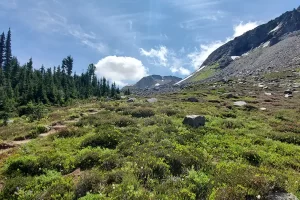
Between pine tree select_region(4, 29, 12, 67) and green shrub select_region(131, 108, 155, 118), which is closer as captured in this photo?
green shrub select_region(131, 108, 155, 118)

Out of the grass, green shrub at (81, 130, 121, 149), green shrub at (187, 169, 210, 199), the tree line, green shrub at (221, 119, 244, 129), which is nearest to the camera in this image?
the grass

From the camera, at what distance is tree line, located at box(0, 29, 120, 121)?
223 feet

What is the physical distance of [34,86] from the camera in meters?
74.4

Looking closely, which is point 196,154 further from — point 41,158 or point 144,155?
point 41,158

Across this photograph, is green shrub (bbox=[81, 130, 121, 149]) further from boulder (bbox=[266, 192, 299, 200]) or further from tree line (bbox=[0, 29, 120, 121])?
tree line (bbox=[0, 29, 120, 121])

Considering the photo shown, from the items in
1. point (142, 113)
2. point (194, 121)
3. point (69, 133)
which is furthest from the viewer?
point (142, 113)

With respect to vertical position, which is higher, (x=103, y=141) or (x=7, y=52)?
(x=7, y=52)

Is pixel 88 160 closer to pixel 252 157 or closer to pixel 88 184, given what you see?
pixel 88 184

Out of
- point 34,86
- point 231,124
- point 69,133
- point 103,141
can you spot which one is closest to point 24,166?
point 103,141

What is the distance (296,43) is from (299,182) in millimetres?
145232

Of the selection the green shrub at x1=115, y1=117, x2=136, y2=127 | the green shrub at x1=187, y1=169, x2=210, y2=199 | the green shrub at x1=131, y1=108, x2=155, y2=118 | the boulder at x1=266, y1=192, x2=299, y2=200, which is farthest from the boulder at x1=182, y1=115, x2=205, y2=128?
the boulder at x1=266, y1=192, x2=299, y2=200

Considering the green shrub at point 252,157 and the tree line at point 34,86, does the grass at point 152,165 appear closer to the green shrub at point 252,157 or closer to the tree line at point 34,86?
the green shrub at point 252,157

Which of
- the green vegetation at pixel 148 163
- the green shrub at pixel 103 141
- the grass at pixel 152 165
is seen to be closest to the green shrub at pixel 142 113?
the green vegetation at pixel 148 163

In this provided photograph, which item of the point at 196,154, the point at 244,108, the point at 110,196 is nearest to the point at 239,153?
the point at 196,154
